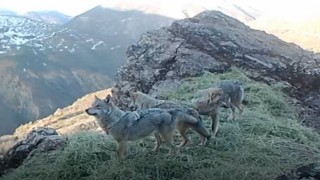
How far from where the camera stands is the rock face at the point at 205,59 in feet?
44.0

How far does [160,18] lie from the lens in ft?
221

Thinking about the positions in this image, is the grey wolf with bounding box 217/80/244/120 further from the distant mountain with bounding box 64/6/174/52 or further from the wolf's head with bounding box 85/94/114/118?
the distant mountain with bounding box 64/6/174/52

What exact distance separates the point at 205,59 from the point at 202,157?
651cm

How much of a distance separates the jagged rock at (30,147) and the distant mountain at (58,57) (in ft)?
88.4

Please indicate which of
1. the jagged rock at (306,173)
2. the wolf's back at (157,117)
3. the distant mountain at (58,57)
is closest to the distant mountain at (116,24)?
the distant mountain at (58,57)

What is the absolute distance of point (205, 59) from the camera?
1374cm

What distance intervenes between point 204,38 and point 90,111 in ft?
25.4

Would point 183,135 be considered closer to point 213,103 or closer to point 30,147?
point 213,103

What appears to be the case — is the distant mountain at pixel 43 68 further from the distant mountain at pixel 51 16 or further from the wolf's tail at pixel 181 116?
the wolf's tail at pixel 181 116

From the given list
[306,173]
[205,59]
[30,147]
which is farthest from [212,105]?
[205,59]

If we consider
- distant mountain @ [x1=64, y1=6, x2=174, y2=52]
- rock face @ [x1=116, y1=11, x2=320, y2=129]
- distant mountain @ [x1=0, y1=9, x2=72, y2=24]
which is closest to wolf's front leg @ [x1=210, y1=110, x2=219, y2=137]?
rock face @ [x1=116, y1=11, x2=320, y2=129]

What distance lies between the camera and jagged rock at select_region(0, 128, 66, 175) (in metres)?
8.80

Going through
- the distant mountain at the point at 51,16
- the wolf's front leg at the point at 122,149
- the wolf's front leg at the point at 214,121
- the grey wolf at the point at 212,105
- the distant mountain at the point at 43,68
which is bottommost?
the distant mountain at the point at 51,16

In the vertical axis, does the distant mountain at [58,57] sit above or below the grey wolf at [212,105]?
below
